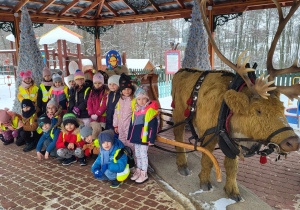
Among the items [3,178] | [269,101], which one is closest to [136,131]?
[269,101]

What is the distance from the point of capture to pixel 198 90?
3.16 m

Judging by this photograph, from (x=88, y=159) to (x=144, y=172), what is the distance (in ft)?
→ 5.03

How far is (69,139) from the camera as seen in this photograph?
4465 millimetres

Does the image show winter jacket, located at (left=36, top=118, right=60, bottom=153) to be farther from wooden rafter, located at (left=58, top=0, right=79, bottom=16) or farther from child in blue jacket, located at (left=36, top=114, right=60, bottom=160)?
wooden rafter, located at (left=58, top=0, right=79, bottom=16)

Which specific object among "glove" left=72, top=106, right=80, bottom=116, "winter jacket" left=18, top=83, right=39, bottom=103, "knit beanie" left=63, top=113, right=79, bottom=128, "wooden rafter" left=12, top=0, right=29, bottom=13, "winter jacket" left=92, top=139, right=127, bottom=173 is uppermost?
"wooden rafter" left=12, top=0, right=29, bottom=13

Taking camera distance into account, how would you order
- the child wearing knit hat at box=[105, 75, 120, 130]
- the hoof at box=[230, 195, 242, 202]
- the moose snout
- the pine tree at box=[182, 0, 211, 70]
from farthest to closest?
the pine tree at box=[182, 0, 211, 70]
the child wearing knit hat at box=[105, 75, 120, 130]
the hoof at box=[230, 195, 242, 202]
the moose snout

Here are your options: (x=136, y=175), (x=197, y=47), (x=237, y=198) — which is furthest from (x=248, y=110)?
(x=197, y=47)

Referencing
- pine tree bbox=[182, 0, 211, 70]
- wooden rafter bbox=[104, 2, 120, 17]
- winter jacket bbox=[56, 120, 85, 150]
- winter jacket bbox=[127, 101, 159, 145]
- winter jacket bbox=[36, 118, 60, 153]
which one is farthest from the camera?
wooden rafter bbox=[104, 2, 120, 17]

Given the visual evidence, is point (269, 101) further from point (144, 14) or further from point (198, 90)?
point (144, 14)

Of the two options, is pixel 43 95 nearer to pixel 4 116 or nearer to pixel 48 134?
pixel 4 116

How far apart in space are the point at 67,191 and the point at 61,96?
2.42 m

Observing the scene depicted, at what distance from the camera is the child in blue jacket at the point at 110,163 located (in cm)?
353

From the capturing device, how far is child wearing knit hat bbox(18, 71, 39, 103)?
18.1 ft

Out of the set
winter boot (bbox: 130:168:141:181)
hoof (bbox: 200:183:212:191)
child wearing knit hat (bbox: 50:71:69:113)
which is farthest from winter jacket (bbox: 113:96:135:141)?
child wearing knit hat (bbox: 50:71:69:113)
